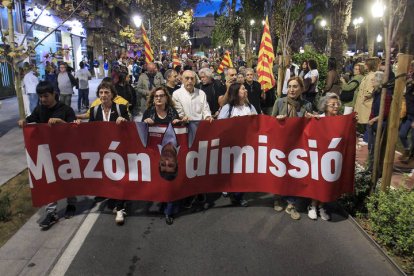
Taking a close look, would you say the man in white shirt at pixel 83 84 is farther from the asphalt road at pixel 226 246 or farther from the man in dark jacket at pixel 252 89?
the asphalt road at pixel 226 246

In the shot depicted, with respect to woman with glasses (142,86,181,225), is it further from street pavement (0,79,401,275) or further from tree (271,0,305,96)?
tree (271,0,305,96)

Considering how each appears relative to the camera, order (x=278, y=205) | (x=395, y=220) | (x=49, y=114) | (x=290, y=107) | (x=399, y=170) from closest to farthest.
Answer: (x=395, y=220), (x=49, y=114), (x=290, y=107), (x=278, y=205), (x=399, y=170)

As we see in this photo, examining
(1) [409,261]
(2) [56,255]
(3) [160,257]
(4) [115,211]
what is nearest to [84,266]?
(2) [56,255]

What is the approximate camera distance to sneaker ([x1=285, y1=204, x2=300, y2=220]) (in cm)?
513

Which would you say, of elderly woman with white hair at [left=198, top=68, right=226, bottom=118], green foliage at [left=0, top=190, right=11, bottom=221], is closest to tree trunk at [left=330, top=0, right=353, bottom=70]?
elderly woman with white hair at [left=198, top=68, right=226, bottom=118]

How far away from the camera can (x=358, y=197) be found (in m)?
5.29

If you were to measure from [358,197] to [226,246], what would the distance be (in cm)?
210

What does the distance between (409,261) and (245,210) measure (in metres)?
2.14

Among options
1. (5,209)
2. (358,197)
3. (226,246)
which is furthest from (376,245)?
(5,209)

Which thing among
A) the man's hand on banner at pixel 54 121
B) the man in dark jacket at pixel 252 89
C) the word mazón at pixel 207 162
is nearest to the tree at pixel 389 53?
the word mazón at pixel 207 162

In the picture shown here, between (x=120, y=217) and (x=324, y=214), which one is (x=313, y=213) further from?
(x=120, y=217)

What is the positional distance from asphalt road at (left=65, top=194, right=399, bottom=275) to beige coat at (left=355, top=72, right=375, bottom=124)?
3235mm

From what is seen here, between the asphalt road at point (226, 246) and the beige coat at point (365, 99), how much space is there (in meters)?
3.24

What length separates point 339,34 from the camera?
52.1 ft
